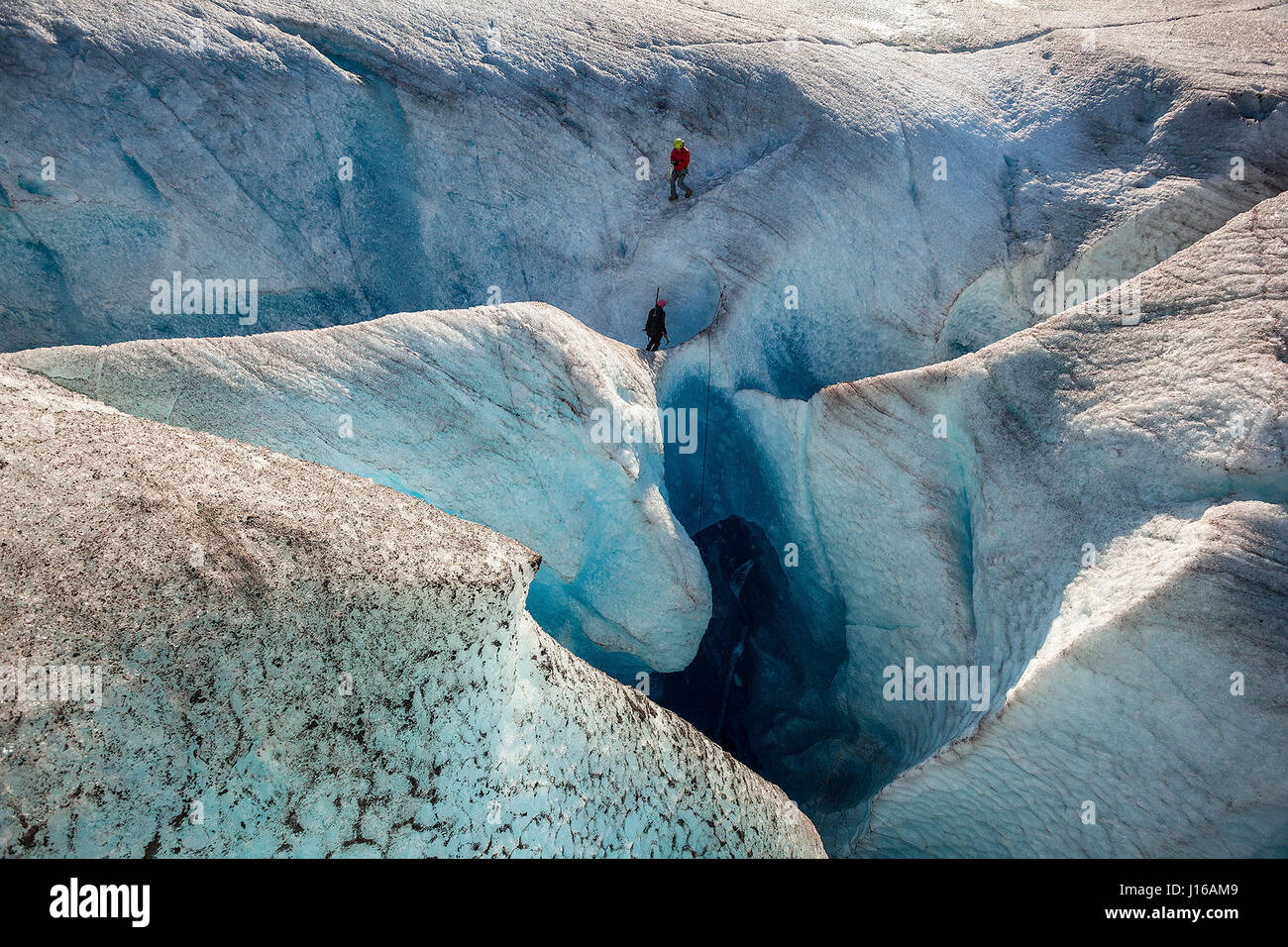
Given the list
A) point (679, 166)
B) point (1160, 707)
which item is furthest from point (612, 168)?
point (1160, 707)

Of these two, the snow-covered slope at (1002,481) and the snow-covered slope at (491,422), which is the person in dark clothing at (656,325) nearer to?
the snow-covered slope at (1002,481)

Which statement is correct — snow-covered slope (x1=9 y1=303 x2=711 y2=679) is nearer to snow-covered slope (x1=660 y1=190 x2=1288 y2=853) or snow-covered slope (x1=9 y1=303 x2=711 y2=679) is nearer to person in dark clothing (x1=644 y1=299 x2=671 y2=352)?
person in dark clothing (x1=644 y1=299 x2=671 y2=352)

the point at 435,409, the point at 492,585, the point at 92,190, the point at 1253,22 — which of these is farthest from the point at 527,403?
the point at 1253,22

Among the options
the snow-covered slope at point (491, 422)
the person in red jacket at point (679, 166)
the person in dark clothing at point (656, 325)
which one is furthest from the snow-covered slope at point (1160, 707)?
the person in red jacket at point (679, 166)

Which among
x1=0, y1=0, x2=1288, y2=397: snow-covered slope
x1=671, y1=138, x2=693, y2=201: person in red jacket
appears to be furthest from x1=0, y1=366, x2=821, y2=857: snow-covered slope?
x1=671, y1=138, x2=693, y2=201: person in red jacket
